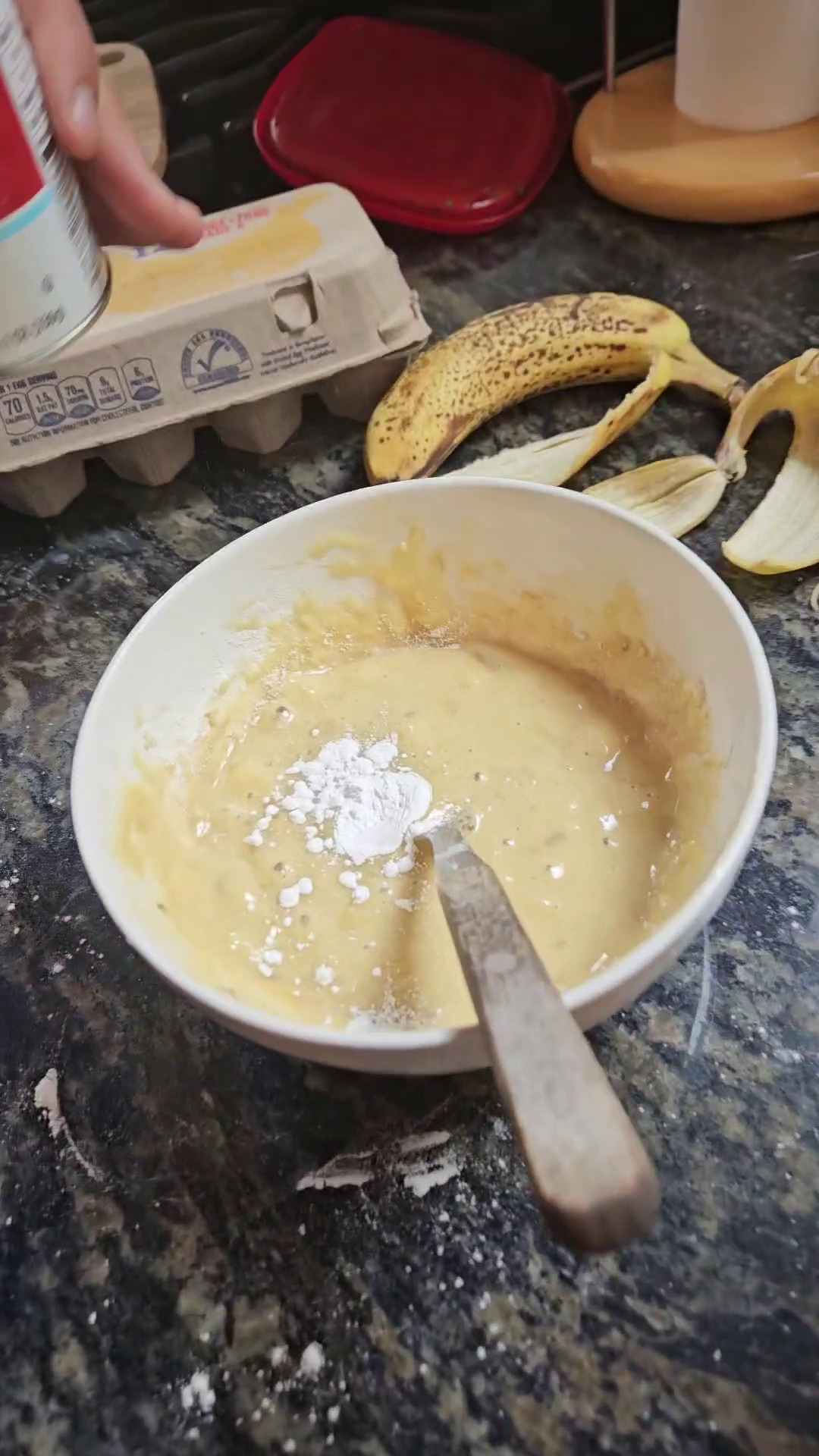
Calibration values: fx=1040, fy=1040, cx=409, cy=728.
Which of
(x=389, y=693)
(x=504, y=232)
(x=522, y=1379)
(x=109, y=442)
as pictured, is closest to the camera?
(x=522, y=1379)

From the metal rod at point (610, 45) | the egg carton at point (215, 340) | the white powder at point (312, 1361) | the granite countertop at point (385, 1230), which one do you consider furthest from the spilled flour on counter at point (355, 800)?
the metal rod at point (610, 45)

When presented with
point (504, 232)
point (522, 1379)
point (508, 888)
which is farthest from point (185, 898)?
point (504, 232)

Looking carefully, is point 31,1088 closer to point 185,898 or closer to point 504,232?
point 185,898

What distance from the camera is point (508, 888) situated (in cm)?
57

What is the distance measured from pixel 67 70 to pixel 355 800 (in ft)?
1.60

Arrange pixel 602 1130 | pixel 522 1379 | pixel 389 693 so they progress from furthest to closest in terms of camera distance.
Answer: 1. pixel 389 693
2. pixel 522 1379
3. pixel 602 1130

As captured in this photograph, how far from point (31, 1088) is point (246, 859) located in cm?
17

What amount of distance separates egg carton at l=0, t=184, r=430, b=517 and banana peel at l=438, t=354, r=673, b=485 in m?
0.14

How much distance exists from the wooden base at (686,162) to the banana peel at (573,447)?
263mm

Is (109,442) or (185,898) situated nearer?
(185,898)

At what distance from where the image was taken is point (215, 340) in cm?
82

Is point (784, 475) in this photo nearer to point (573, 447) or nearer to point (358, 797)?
point (573, 447)

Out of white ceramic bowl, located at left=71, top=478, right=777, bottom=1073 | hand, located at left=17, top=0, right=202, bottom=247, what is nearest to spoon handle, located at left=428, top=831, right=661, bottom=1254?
white ceramic bowl, located at left=71, top=478, right=777, bottom=1073

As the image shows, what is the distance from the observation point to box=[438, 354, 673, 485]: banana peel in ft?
2.72
